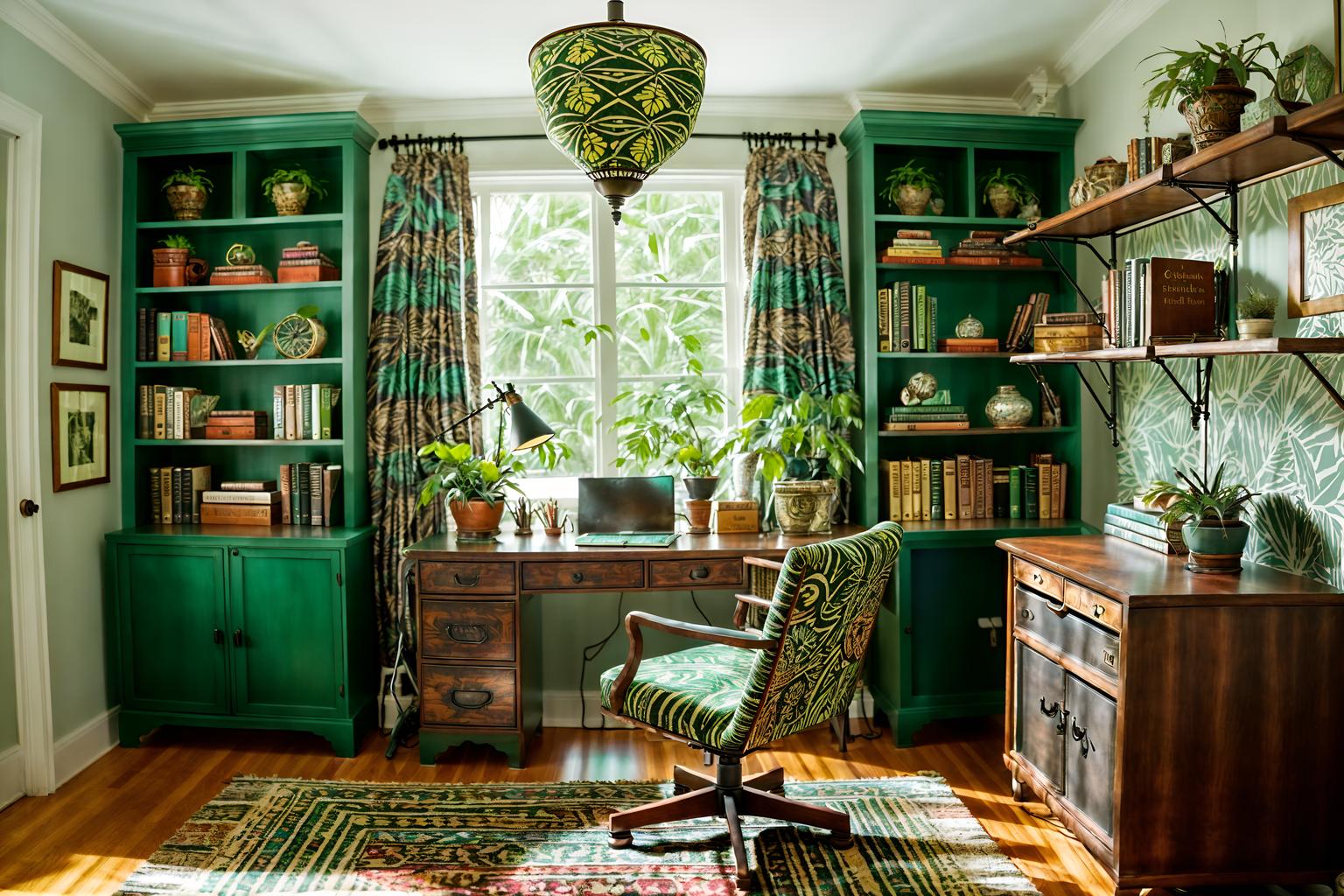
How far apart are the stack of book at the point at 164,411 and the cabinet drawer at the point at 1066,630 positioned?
10.9 ft

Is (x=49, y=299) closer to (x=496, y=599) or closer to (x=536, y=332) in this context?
(x=536, y=332)

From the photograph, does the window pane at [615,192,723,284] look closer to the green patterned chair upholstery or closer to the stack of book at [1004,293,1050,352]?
the stack of book at [1004,293,1050,352]

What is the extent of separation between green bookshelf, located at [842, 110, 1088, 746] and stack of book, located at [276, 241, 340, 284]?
2.24 m

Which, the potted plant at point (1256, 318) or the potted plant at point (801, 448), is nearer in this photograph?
the potted plant at point (1256, 318)

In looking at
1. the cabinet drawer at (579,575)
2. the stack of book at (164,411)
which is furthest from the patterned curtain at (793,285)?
the stack of book at (164,411)

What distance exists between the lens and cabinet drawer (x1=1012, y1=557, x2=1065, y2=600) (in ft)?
8.32

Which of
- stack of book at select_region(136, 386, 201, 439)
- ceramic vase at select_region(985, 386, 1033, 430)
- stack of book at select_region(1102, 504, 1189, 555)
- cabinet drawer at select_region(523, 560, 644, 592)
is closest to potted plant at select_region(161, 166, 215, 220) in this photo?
stack of book at select_region(136, 386, 201, 439)

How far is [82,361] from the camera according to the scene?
338 centimetres

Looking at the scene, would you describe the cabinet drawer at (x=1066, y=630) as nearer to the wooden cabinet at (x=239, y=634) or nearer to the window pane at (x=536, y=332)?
the window pane at (x=536, y=332)

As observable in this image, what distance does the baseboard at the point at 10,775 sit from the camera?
2.97 m

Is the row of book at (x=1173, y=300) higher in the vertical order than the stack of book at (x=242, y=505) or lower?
higher

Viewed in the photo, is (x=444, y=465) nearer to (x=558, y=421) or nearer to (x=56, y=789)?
(x=558, y=421)

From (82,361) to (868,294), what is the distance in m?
3.08

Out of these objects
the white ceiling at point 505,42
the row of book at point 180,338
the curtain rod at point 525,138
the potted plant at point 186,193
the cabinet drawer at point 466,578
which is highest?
the white ceiling at point 505,42
